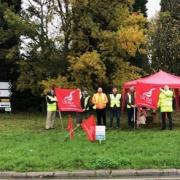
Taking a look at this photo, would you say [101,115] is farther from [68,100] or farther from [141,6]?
[141,6]

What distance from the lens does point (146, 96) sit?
24.5 m

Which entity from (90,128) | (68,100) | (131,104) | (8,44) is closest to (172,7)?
(8,44)

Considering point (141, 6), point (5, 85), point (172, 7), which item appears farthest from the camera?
point (172, 7)

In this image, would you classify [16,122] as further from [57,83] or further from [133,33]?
[133,33]

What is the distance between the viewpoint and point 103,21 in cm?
3659

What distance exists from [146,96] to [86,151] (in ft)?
25.7

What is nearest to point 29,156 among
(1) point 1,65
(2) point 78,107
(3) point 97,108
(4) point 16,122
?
(2) point 78,107

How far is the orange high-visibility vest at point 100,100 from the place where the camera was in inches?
992

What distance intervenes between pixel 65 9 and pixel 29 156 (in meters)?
22.1

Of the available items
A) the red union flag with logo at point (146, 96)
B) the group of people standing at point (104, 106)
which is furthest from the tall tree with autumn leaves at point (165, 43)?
the red union flag with logo at point (146, 96)

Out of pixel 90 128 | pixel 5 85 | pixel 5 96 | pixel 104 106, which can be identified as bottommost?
pixel 90 128

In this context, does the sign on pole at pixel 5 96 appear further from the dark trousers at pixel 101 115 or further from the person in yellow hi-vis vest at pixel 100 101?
the person in yellow hi-vis vest at pixel 100 101

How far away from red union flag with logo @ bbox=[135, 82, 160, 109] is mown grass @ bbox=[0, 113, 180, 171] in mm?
1529

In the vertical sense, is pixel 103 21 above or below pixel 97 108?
above
